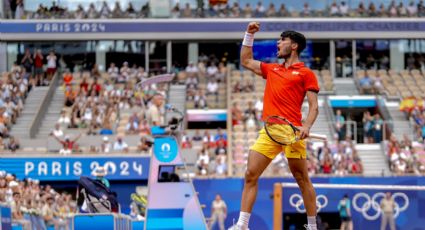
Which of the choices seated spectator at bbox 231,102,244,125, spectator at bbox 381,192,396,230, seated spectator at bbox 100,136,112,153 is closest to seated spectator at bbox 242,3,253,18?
seated spectator at bbox 231,102,244,125

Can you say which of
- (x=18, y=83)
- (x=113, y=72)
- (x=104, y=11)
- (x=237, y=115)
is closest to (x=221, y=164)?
(x=237, y=115)

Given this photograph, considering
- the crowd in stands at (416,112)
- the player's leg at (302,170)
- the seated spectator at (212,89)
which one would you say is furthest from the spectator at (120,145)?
the player's leg at (302,170)

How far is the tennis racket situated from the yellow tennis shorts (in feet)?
0.19

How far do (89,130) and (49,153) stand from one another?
1.76m

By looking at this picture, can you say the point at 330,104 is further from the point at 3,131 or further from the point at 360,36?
the point at 3,131

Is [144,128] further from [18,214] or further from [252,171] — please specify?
[252,171]

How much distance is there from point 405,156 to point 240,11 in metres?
10.2

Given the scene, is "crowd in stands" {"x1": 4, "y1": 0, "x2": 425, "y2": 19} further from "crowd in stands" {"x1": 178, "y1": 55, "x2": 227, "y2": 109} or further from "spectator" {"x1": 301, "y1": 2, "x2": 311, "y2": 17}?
"crowd in stands" {"x1": 178, "y1": 55, "x2": 227, "y2": 109}

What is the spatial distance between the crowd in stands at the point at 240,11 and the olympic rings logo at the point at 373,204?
1346 cm

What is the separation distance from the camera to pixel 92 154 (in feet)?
103

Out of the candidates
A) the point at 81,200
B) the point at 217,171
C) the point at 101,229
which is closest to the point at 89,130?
the point at 217,171

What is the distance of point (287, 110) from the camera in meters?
10.6

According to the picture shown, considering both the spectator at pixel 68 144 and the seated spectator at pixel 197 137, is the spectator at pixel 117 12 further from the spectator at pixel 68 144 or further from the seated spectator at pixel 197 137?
the spectator at pixel 68 144

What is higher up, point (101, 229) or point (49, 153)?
point (101, 229)
